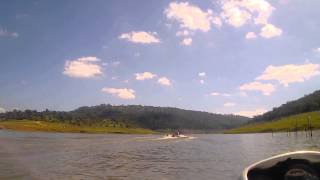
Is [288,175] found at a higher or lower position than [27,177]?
higher

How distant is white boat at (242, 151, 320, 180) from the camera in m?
13.8

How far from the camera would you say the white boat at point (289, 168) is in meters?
13.8

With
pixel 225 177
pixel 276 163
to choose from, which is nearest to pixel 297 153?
pixel 276 163

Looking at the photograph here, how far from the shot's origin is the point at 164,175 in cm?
3722

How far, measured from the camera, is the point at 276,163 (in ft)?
47.5

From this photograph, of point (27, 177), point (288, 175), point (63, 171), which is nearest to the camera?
point (288, 175)

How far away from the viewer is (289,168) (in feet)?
46.8

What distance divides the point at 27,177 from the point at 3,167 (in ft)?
23.3

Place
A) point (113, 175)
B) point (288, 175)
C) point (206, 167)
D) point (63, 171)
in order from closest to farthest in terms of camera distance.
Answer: point (288, 175) → point (113, 175) → point (63, 171) → point (206, 167)

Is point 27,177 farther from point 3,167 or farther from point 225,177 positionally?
point 225,177

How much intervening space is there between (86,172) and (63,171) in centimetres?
214

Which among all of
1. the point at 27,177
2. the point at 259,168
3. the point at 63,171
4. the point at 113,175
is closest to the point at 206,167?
the point at 113,175

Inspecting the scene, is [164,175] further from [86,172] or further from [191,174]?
[86,172]

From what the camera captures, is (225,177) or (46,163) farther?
(46,163)
